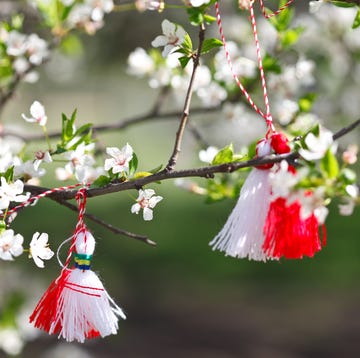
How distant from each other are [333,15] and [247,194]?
2020 millimetres

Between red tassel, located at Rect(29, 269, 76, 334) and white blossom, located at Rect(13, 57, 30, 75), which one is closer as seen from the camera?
red tassel, located at Rect(29, 269, 76, 334)

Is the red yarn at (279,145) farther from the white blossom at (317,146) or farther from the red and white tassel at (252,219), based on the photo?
the white blossom at (317,146)

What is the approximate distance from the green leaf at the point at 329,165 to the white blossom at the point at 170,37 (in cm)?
44

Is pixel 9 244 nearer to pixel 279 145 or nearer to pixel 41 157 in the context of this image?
pixel 41 157

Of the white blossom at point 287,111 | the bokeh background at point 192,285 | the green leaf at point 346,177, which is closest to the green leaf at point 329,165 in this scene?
the green leaf at point 346,177

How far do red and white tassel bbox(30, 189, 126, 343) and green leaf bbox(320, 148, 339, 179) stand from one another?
20.2 inches

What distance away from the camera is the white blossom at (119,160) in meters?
1.49

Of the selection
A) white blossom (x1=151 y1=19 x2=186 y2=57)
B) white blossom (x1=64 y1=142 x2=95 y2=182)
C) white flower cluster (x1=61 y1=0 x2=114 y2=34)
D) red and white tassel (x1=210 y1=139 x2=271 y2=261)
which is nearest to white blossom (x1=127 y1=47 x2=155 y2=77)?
white flower cluster (x1=61 y1=0 x2=114 y2=34)

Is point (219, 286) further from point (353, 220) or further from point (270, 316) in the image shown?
point (353, 220)

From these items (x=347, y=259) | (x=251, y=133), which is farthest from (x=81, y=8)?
(x=347, y=259)

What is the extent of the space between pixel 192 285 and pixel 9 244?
195 inches

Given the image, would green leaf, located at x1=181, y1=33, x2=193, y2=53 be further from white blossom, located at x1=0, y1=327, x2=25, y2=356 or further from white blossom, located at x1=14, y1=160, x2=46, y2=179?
white blossom, located at x1=0, y1=327, x2=25, y2=356

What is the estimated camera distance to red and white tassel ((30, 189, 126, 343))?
1.47m

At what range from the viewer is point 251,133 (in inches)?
191
